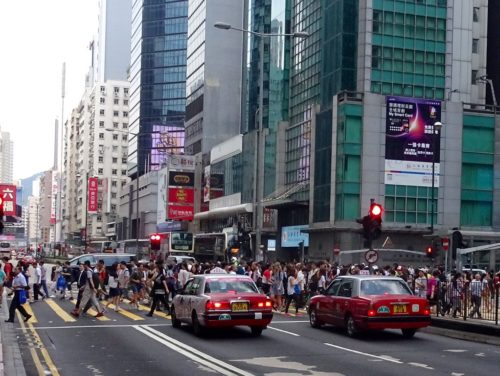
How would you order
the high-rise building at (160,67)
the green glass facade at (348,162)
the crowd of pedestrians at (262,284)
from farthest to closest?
the high-rise building at (160,67), the green glass facade at (348,162), the crowd of pedestrians at (262,284)

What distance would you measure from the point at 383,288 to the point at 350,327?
1199 millimetres

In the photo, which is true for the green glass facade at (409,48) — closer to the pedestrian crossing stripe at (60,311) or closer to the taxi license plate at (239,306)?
the pedestrian crossing stripe at (60,311)

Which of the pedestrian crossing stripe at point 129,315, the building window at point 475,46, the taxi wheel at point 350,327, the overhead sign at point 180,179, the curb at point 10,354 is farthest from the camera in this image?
the overhead sign at point 180,179

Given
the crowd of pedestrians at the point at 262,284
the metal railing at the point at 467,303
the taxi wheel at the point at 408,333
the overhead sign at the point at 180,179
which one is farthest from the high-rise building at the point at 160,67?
the taxi wheel at the point at 408,333

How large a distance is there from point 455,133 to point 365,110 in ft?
25.7

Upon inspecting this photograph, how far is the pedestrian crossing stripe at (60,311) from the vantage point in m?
24.0

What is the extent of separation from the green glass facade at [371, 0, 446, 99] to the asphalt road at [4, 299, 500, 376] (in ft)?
143

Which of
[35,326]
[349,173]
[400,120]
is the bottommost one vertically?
[35,326]

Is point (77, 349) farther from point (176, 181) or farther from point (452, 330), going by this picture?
point (176, 181)

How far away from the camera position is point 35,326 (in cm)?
2162

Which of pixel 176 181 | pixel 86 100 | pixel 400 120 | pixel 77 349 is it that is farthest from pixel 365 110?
pixel 86 100

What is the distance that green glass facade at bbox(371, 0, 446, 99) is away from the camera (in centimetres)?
6262

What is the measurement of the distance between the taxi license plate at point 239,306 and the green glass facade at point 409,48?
4588 cm

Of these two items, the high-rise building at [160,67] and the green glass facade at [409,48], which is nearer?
the green glass facade at [409,48]
